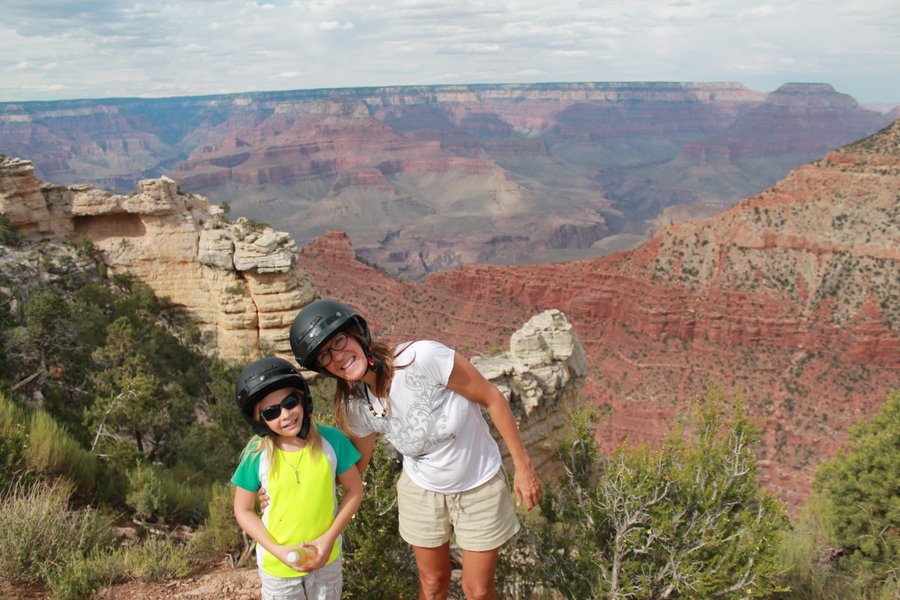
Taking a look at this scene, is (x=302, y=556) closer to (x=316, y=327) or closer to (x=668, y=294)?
(x=316, y=327)

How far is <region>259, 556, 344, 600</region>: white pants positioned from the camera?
3578mm

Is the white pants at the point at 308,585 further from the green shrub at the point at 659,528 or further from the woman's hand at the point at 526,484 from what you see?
the green shrub at the point at 659,528

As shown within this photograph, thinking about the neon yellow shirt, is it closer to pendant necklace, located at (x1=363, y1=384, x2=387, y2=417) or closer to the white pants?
the white pants

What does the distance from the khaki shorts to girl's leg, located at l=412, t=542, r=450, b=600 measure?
0.08 metres

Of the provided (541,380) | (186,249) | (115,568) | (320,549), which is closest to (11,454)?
(115,568)

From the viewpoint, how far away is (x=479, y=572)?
3.93m

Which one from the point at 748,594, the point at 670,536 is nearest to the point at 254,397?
the point at 670,536

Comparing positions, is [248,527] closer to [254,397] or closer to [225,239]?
[254,397]

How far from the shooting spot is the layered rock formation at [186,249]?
17.2 meters

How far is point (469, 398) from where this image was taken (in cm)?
367

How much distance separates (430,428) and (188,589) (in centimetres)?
277

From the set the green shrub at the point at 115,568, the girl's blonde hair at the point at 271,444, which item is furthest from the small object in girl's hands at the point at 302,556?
the green shrub at the point at 115,568

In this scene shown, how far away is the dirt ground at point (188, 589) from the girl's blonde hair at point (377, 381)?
6.80 feet

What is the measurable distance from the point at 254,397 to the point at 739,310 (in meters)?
44.0
